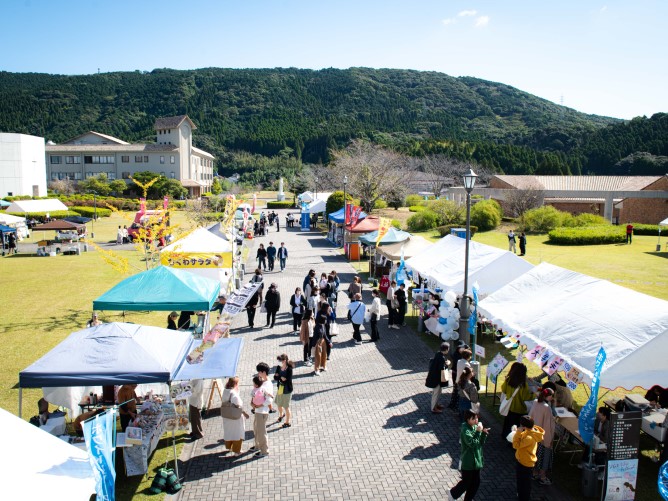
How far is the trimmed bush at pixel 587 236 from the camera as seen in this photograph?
102 feet

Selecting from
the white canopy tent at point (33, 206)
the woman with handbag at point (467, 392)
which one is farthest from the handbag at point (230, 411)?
the white canopy tent at point (33, 206)

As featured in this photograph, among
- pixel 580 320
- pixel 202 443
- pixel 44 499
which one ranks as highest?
pixel 580 320

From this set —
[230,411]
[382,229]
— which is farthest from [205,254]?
[230,411]

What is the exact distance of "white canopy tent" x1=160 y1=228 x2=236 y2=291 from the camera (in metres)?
15.9

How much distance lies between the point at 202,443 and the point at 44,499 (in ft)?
12.6

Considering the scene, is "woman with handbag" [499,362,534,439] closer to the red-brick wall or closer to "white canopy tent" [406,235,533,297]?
"white canopy tent" [406,235,533,297]

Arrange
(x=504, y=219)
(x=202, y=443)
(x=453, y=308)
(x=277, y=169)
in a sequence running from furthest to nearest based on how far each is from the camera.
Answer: (x=277, y=169) < (x=504, y=219) < (x=453, y=308) < (x=202, y=443)

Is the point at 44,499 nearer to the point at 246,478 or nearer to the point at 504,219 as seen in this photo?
the point at 246,478

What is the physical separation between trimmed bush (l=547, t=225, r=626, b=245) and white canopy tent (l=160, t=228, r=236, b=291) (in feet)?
73.4

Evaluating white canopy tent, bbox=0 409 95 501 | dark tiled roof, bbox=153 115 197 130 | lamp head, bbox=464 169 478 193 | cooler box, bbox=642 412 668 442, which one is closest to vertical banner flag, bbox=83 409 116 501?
white canopy tent, bbox=0 409 95 501

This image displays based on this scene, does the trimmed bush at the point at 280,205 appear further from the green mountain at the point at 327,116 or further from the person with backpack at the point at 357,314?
the person with backpack at the point at 357,314

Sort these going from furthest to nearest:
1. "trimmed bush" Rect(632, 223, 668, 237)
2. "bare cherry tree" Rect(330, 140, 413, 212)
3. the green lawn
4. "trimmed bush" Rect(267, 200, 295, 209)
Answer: "trimmed bush" Rect(267, 200, 295, 209) < "bare cherry tree" Rect(330, 140, 413, 212) < "trimmed bush" Rect(632, 223, 668, 237) < the green lawn

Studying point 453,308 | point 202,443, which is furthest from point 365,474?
point 453,308

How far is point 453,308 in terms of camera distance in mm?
12617
